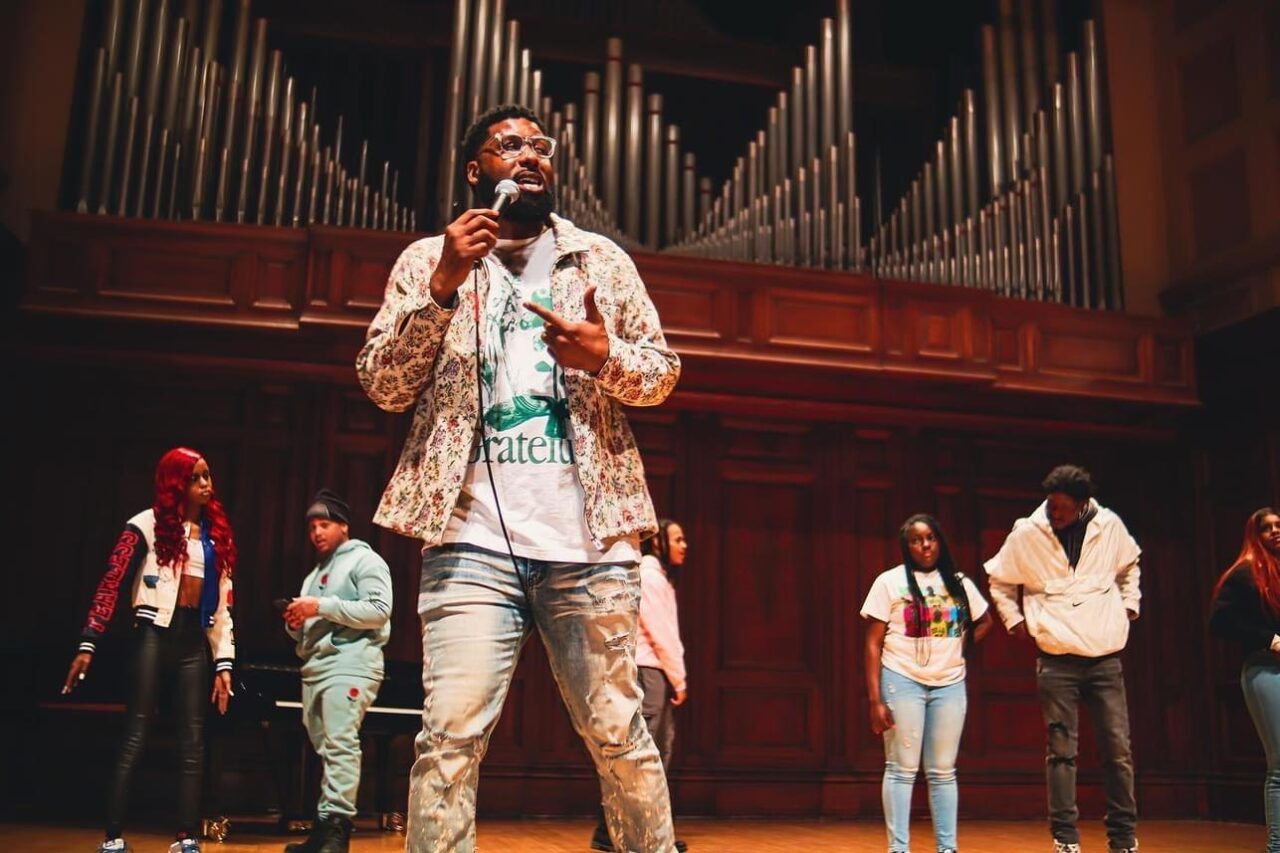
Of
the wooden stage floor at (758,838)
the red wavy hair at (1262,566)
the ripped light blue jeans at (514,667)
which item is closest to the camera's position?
the ripped light blue jeans at (514,667)

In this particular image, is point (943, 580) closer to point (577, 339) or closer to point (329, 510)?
point (329, 510)

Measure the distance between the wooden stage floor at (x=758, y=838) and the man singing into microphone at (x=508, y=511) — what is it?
12.2 feet

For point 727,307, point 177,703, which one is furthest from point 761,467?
point 177,703

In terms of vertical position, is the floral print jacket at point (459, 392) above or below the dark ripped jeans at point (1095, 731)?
above

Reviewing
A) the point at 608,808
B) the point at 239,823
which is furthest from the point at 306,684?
the point at 608,808

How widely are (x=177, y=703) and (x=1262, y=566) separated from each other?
4254mm

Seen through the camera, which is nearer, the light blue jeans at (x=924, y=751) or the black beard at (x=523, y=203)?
the black beard at (x=523, y=203)

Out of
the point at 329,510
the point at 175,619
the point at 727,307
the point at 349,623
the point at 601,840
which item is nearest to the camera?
the point at 175,619

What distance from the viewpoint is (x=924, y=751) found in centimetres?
476

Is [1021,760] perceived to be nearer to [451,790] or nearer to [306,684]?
[306,684]

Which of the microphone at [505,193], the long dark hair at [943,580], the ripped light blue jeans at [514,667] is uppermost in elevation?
the microphone at [505,193]

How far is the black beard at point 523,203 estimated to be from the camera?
2295 mm

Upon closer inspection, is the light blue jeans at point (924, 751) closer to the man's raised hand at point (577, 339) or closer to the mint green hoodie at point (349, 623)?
the mint green hoodie at point (349, 623)

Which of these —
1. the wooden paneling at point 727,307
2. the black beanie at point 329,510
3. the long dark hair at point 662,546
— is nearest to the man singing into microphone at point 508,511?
the black beanie at point 329,510
